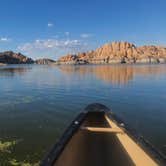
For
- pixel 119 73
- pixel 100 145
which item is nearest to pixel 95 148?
pixel 100 145

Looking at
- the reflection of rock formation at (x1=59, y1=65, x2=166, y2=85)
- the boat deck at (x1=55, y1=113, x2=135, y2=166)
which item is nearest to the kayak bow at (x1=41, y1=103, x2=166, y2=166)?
the boat deck at (x1=55, y1=113, x2=135, y2=166)

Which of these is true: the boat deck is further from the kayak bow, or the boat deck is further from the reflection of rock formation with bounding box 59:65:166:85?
the reflection of rock formation with bounding box 59:65:166:85

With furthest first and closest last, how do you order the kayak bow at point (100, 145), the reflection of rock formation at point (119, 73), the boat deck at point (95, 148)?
the reflection of rock formation at point (119, 73) → the boat deck at point (95, 148) → the kayak bow at point (100, 145)

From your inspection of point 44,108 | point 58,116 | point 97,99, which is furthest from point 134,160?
point 97,99

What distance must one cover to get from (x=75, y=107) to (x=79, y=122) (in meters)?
9.81

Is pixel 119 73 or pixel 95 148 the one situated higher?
pixel 95 148

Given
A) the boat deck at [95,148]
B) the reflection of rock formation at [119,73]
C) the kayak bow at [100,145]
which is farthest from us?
the reflection of rock formation at [119,73]

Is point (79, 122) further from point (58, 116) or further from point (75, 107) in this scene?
point (75, 107)

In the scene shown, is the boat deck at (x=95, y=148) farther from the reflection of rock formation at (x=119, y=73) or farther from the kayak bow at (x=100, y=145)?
the reflection of rock formation at (x=119, y=73)

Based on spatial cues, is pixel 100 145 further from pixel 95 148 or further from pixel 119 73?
pixel 119 73

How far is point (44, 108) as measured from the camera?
59.5 ft

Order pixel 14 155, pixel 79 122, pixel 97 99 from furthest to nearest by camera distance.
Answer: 1. pixel 97 99
2. pixel 14 155
3. pixel 79 122

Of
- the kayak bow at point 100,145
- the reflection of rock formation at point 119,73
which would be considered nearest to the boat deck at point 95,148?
the kayak bow at point 100,145

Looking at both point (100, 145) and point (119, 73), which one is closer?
point (100, 145)
